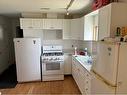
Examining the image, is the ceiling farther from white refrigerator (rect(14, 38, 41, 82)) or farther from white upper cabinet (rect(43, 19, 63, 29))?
white refrigerator (rect(14, 38, 41, 82))

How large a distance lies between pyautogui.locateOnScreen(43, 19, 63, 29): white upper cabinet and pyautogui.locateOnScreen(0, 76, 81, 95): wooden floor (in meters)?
1.95

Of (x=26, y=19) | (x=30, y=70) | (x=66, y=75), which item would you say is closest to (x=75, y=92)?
(x=66, y=75)

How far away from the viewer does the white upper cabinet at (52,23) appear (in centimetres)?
438

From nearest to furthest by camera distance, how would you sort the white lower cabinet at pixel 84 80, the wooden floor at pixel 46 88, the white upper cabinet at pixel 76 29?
the white lower cabinet at pixel 84 80
the wooden floor at pixel 46 88
the white upper cabinet at pixel 76 29

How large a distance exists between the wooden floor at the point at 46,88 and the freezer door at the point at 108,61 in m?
1.94

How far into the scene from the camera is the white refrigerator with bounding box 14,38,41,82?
3.93 meters

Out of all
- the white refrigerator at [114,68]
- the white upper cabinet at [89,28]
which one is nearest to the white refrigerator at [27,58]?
the white upper cabinet at [89,28]

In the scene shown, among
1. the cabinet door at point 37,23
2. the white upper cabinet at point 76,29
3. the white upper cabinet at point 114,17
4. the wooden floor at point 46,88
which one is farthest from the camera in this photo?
the cabinet door at point 37,23

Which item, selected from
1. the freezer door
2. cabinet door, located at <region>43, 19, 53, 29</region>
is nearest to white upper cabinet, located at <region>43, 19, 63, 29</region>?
cabinet door, located at <region>43, 19, 53, 29</region>

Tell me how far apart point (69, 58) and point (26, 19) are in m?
2.06

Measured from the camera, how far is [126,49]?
1355mm

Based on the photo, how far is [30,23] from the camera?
4.30 m

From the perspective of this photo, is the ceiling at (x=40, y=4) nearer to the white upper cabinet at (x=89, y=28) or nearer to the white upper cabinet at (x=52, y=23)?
the white upper cabinet at (x=89, y=28)

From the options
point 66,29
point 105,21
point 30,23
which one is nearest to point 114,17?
point 105,21
